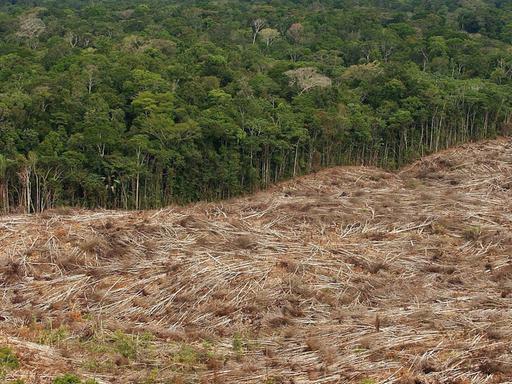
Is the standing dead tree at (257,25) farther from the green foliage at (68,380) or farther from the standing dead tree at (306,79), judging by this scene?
the green foliage at (68,380)

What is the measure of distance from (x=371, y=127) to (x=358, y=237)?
10.6 m

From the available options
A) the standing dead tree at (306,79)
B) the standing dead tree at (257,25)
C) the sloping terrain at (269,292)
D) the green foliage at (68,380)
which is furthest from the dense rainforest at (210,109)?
the green foliage at (68,380)

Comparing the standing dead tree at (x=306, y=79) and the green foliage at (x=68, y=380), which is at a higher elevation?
the standing dead tree at (x=306, y=79)

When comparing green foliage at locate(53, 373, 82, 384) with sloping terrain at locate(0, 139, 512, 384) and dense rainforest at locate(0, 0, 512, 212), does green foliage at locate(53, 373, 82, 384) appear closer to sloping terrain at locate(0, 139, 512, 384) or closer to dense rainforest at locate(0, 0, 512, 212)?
sloping terrain at locate(0, 139, 512, 384)

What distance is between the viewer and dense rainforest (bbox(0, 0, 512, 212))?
749 inches

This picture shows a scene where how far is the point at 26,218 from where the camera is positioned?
14.6m

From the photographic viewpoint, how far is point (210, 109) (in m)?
21.8

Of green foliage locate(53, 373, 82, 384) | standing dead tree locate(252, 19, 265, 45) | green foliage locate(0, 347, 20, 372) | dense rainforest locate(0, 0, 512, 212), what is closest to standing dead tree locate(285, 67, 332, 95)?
dense rainforest locate(0, 0, 512, 212)

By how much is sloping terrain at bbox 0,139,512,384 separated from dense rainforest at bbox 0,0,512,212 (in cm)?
375

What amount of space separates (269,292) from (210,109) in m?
11.8

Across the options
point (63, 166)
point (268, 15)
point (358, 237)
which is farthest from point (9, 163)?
point (268, 15)

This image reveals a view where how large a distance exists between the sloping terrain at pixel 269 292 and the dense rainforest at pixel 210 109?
3.75m

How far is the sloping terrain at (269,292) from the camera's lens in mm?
8273

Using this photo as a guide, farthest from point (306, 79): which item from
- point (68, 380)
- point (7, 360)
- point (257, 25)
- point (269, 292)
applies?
point (68, 380)
